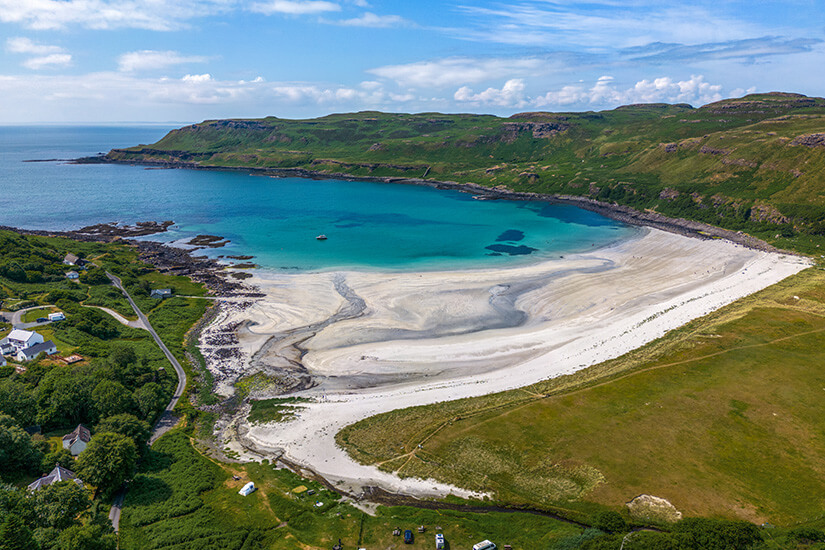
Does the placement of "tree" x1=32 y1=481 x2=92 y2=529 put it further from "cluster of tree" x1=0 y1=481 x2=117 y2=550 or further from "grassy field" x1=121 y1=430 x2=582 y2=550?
"grassy field" x1=121 y1=430 x2=582 y2=550

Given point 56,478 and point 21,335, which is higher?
point 21,335

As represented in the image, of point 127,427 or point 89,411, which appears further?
point 89,411

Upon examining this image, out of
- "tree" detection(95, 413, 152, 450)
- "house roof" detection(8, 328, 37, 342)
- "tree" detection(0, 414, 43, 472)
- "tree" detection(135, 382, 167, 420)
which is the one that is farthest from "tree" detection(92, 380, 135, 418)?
"house roof" detection(8, 328, 37, 342)

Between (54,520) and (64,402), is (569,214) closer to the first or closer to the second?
→ (64,402)

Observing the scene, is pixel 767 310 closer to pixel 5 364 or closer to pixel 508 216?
pixel 508 216

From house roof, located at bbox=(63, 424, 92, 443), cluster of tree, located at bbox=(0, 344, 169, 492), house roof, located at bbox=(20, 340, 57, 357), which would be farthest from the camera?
house roof, located at bbox=(20, 340, 57, 357)

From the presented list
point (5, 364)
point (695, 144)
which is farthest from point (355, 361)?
point (695, 144)

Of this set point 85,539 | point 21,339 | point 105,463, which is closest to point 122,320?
point 21,339
